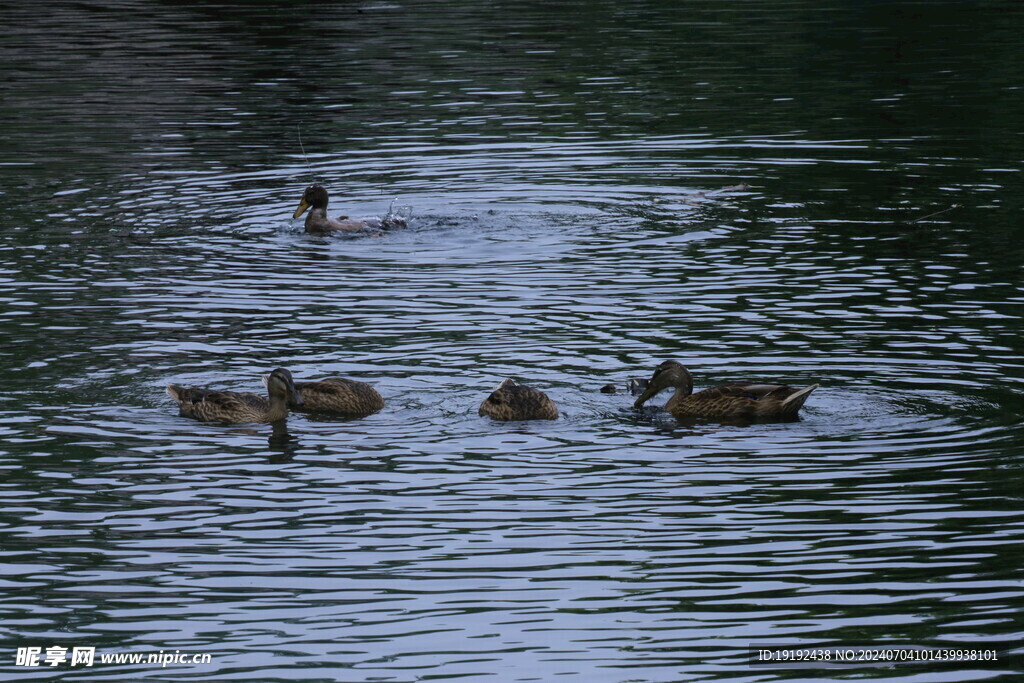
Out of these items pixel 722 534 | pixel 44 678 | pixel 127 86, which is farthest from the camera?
pixel 127 86

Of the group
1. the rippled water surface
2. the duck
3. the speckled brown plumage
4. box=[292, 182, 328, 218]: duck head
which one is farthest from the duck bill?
box=[292, 182, 328, 218]: duck head

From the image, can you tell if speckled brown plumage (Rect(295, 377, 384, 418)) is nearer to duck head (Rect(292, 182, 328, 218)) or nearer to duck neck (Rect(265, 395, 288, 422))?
duck neck (Rect(265, 395, 288, 422))

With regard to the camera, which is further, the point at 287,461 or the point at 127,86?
the point at 127,86

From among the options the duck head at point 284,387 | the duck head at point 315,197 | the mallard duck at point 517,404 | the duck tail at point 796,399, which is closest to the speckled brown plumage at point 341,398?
the duck head at point 284,387

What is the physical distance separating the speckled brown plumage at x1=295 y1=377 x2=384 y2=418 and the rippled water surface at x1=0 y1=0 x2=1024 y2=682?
145 mm

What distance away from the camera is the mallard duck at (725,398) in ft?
49.7

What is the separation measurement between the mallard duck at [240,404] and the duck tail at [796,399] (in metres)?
4.26

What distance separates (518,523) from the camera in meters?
12.8

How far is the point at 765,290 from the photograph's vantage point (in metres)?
20.4

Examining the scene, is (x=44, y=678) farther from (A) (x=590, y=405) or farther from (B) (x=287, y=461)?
(A) (x=590, y=405)

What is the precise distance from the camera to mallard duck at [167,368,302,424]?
15633mm

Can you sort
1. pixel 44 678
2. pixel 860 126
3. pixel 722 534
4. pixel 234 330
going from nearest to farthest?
pixel 44 678 → pixel 722 534 → pixel 234 330 → pixel 860 126

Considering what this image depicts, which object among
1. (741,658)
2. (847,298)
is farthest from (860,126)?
(741,658)

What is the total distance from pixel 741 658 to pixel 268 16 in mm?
48443
